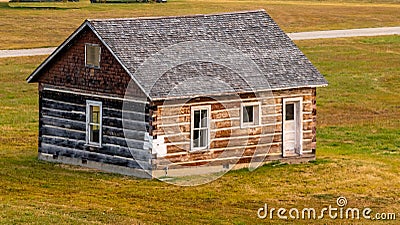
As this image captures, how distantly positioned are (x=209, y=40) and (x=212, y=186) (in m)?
4.97

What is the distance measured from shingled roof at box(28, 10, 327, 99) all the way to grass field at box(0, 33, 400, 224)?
2.42 m

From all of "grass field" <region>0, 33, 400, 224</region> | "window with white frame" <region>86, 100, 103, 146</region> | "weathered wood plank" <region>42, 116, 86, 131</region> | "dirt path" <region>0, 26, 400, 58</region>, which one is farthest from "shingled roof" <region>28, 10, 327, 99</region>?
"dirt path" <region>0, 26, 400, 58</region>

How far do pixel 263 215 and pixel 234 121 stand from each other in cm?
593

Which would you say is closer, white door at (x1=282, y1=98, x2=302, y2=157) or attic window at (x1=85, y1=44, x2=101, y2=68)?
attic window at (x1=85, y1=44, x2=101, y2=68)

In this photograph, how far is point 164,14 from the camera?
259ft

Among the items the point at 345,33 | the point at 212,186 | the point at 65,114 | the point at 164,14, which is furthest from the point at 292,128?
the point at 164,14

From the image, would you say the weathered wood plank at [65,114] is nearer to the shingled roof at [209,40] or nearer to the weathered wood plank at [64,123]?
the weathered wood plank at [64,123]

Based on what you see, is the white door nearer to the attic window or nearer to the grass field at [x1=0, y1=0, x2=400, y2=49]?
the attic window

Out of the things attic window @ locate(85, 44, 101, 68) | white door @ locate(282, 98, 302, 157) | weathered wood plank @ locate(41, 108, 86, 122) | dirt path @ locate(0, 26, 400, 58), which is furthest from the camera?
dirt path @ locate(0, 26, 400, 58)

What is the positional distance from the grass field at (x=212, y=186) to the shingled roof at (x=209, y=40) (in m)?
2.42

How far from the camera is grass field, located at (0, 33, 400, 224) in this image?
27172 mm

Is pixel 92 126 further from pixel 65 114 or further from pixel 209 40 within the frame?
pixel 209 40

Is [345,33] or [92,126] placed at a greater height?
[92,126]

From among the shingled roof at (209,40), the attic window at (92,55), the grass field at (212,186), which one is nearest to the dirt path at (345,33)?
the grass field at (212,186)
